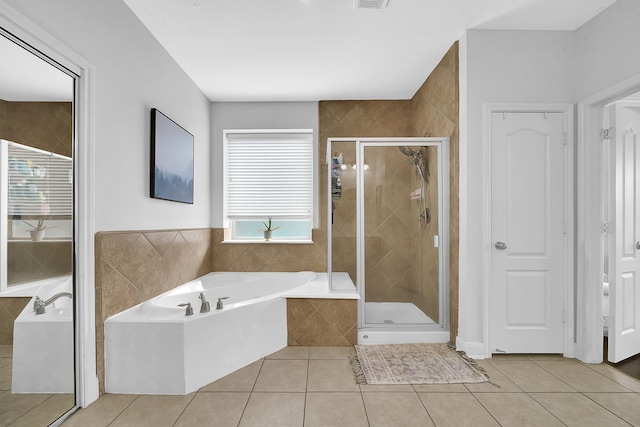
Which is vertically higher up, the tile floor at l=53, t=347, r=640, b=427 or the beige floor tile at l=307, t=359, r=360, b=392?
the tile floor at l=53, t=347, r=640, b=427

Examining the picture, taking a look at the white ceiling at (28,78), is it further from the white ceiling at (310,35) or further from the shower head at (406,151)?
the shower head at (406,151)

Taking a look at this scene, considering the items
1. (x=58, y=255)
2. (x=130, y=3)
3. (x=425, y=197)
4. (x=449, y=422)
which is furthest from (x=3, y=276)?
(x=425, y=197)

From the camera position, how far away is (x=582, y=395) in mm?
2008

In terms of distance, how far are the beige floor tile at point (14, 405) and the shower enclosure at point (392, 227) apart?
2.04 m

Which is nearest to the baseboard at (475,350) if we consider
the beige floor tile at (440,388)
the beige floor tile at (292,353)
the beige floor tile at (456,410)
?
the beige floor tile at (440,388)

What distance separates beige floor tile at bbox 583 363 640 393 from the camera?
6.96ft

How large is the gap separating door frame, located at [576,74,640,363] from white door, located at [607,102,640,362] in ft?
0.23

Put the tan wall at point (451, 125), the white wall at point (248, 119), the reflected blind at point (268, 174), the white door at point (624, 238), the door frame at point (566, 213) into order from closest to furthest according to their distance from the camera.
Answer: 1. the white door at point (624, 238)
2. the door frame at point (566, 213)
3. the tan wall at point (451, 125)
4. the white wall at point (248, 119)
5. the reflected blind at point (268, 174)

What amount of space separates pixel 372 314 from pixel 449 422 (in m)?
1.22

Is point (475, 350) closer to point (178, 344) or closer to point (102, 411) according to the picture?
point (178, 344)

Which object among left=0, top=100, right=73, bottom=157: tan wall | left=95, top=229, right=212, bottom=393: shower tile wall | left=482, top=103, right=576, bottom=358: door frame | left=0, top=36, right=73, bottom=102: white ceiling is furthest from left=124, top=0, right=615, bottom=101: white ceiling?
left=95, top=229, right=212, bottom=393: shower tile wall

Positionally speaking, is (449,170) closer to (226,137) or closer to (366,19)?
(366,19)

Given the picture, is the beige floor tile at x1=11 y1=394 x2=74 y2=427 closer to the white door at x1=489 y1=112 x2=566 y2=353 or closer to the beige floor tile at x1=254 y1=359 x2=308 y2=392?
the beige floor tile at x1=254 y1=359 x2=308 y2=392

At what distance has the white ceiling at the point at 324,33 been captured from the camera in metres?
2.26
